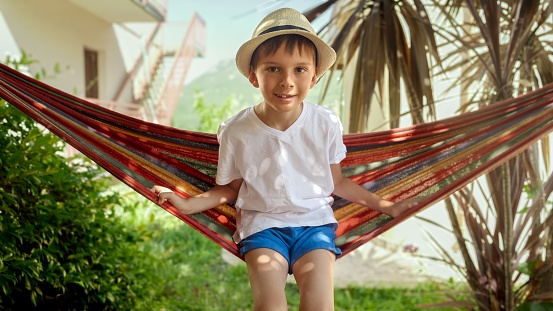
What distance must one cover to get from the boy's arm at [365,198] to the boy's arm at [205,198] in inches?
12.0

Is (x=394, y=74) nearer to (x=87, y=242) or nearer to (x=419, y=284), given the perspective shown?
(x=87, y=242)

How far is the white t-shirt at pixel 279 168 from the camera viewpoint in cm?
170

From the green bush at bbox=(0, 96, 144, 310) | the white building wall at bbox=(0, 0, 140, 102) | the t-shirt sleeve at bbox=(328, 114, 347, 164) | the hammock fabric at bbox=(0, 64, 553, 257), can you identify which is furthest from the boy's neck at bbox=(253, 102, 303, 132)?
the white building wall at bbox=(0, 0, 140, 102)

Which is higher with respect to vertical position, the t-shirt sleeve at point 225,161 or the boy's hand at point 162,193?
the t-shirt sleeve at point 225,161

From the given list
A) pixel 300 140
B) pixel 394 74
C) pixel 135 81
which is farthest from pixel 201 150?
pixel 135 81

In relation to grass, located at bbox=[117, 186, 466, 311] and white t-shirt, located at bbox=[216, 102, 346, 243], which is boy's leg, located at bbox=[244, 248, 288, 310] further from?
grass, located at bbox=[117, 186, 466, 311]

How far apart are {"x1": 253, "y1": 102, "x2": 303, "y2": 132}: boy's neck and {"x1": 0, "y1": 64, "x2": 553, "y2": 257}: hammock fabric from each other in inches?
9.6

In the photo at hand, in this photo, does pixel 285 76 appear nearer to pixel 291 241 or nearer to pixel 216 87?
pixel 291 241

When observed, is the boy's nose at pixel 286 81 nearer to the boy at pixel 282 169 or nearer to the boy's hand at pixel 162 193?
the boy at pixel 282 169

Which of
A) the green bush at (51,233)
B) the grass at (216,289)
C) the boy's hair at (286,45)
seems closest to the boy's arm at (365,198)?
the boy's hair at (286,45)

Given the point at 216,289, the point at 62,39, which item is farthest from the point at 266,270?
the point at 62,39

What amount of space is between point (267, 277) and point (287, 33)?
62cm

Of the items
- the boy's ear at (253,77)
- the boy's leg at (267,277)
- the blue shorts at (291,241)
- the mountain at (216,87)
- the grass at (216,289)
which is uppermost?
the mountain at (216,87)

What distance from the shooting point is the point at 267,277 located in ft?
5.10
